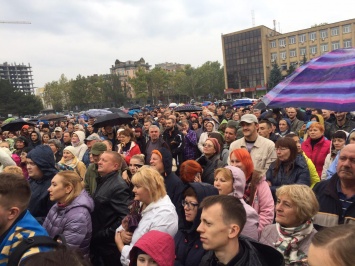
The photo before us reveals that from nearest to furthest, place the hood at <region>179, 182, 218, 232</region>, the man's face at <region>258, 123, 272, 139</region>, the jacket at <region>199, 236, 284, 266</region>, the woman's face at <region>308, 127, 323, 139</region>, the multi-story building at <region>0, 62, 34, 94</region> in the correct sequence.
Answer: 1. the jacket at <region>199, 236, 284, 266</region>
2. the hood at <region>179, 182, 218, 232</region>
3. the woman's face at <region>308, 127, 323, 139</region>
4. the man's face at <region>258, 123, 272, 139</region>
5. the multi-story building at <region>0, 62, 34, 94</region>

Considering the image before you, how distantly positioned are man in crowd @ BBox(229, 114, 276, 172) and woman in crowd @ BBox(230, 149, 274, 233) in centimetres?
105

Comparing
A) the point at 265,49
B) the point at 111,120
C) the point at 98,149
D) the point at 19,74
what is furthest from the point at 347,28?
the point at 19,74

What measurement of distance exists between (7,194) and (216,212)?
151 centimetres

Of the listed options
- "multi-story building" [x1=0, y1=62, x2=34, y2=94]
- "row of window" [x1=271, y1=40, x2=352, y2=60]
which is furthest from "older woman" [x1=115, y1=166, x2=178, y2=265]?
"multi-story building" [x1=0, y1=62, x2=34, y2=94]

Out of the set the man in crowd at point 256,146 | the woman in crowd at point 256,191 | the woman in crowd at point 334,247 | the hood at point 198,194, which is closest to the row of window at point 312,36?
the man in crowd at point 256,146

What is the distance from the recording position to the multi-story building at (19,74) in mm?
182750

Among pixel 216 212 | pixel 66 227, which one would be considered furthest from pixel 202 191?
pixel 66 227

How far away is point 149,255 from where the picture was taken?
223 cm

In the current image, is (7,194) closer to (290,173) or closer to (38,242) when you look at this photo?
(38,242)

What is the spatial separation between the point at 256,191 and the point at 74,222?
191 centimetres

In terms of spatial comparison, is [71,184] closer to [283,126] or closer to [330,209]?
[330,209]

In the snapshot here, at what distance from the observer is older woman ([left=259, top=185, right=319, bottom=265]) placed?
2.31m

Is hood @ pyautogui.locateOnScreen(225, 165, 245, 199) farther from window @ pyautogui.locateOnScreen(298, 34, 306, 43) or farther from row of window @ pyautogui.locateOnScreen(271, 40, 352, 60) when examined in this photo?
window @ pyautogui.locateOnScreen(298, 34, 306, 43)

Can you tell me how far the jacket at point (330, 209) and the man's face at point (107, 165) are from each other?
7.59ft
